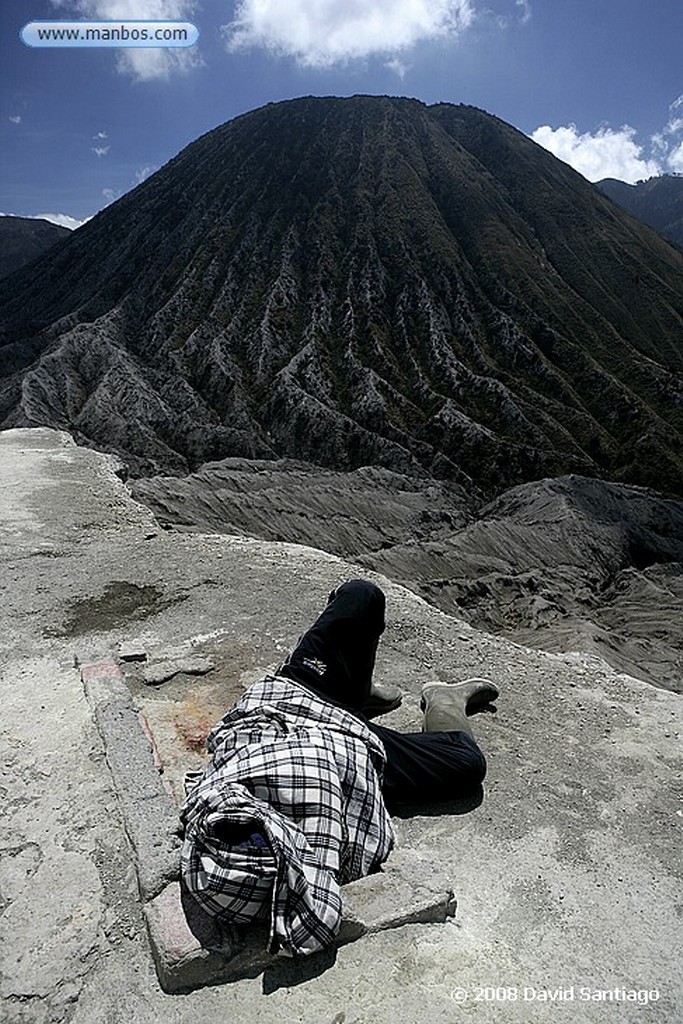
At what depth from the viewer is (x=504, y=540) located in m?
19.5

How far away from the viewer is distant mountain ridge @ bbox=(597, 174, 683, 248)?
10791 centimetres

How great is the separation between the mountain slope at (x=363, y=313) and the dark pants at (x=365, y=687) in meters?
23.3

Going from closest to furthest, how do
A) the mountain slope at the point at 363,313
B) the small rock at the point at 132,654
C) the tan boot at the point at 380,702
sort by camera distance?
1. the tan boot at the point at 380,702
2. the small rock at the point at 132,654
3. the mountain slope at the point at 363,313

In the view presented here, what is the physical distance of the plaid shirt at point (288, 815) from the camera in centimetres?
276

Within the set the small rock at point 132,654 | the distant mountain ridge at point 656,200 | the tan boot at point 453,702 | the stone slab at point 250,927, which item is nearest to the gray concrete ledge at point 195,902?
the stone slab at point 250,927

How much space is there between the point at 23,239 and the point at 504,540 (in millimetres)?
99013

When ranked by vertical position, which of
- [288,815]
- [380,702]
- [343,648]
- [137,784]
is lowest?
[137,784]

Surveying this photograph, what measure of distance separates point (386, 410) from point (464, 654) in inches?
1210

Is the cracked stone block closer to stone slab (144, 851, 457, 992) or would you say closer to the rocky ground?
stone slab (144, 851, 457, 992)

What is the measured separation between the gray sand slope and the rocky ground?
24.6 ft

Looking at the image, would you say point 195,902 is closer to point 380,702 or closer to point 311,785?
point 311,785

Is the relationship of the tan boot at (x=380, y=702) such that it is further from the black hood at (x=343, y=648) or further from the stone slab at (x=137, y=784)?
the stone slab at (x=137, y=784)

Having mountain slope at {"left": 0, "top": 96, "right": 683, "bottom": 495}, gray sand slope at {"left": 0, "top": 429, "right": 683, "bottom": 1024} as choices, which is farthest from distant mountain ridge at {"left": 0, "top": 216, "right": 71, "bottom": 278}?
gray sand slope at {"left": 0, "top": 429, "right": 683, "bottom": 1024}

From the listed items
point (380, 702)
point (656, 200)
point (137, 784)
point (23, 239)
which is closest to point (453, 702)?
point (380, 702)
